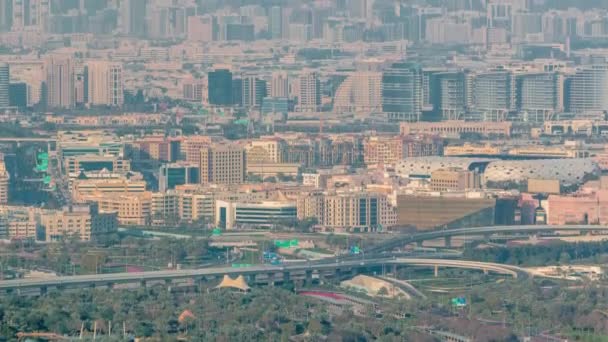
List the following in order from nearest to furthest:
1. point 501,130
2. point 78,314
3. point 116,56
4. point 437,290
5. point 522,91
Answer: point 78,314 → point 437,290 → point 501,130 → point 522,91 → point 116,56

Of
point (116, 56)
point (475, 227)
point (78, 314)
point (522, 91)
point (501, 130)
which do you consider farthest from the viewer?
point (116, 56)

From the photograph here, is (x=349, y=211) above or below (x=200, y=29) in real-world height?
below

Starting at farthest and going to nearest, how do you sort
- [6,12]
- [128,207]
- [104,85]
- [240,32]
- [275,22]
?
[275,22] → [240,32] → [6,12] → [104,85] → [128,207]

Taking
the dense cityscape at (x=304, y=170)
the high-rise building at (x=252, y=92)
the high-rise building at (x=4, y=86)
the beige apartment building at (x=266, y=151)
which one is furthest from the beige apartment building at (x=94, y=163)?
the high-rise building at (x=252, y=92)

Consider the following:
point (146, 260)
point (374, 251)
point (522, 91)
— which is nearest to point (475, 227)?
point (374, 251)

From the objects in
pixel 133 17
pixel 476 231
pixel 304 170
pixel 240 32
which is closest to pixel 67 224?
pixel 476 231

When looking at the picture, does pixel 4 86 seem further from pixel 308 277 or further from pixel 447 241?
pixel 308 277

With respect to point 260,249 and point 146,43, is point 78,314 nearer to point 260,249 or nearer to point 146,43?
point 260,249

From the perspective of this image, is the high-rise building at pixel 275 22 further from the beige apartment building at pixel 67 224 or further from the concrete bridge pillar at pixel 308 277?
the concrete bridge pillar at pixel 308 277
